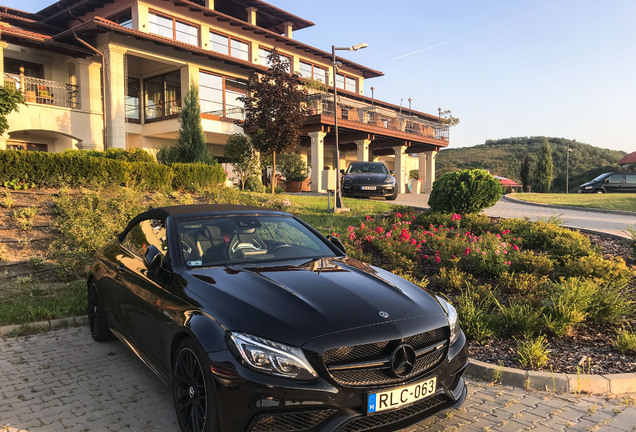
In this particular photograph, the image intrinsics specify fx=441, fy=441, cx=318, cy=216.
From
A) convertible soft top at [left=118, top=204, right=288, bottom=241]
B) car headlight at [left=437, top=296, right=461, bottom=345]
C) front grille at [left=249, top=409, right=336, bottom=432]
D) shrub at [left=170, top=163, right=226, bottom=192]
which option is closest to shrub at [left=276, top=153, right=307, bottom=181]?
shrub at [left=170, top=163, right=226, bottom=192]

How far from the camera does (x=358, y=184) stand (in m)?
17.7

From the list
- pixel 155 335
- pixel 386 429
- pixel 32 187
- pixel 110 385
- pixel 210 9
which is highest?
pixel 210 9

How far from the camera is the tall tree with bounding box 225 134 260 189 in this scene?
25.3 meters

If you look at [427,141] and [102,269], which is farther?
[427,141]

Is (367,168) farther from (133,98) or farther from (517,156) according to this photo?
A: (517,156)

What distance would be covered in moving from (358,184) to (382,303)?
1496 cm

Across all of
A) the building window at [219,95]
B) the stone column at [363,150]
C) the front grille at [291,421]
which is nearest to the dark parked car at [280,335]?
the front grille at [291,421]

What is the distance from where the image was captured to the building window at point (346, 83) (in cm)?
3894

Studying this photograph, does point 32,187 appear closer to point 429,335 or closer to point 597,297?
point 429,335

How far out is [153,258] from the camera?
3.46 m

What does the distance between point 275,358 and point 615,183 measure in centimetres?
3456

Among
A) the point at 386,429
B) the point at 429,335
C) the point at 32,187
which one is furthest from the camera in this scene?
the point at 32,187

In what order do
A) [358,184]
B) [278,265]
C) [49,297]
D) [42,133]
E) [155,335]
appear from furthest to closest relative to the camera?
[42,133] < [358,184] < [49,297] < [278,265] < [155,335]

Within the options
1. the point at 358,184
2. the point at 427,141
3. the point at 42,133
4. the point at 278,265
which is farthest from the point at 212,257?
the point at 427,141
